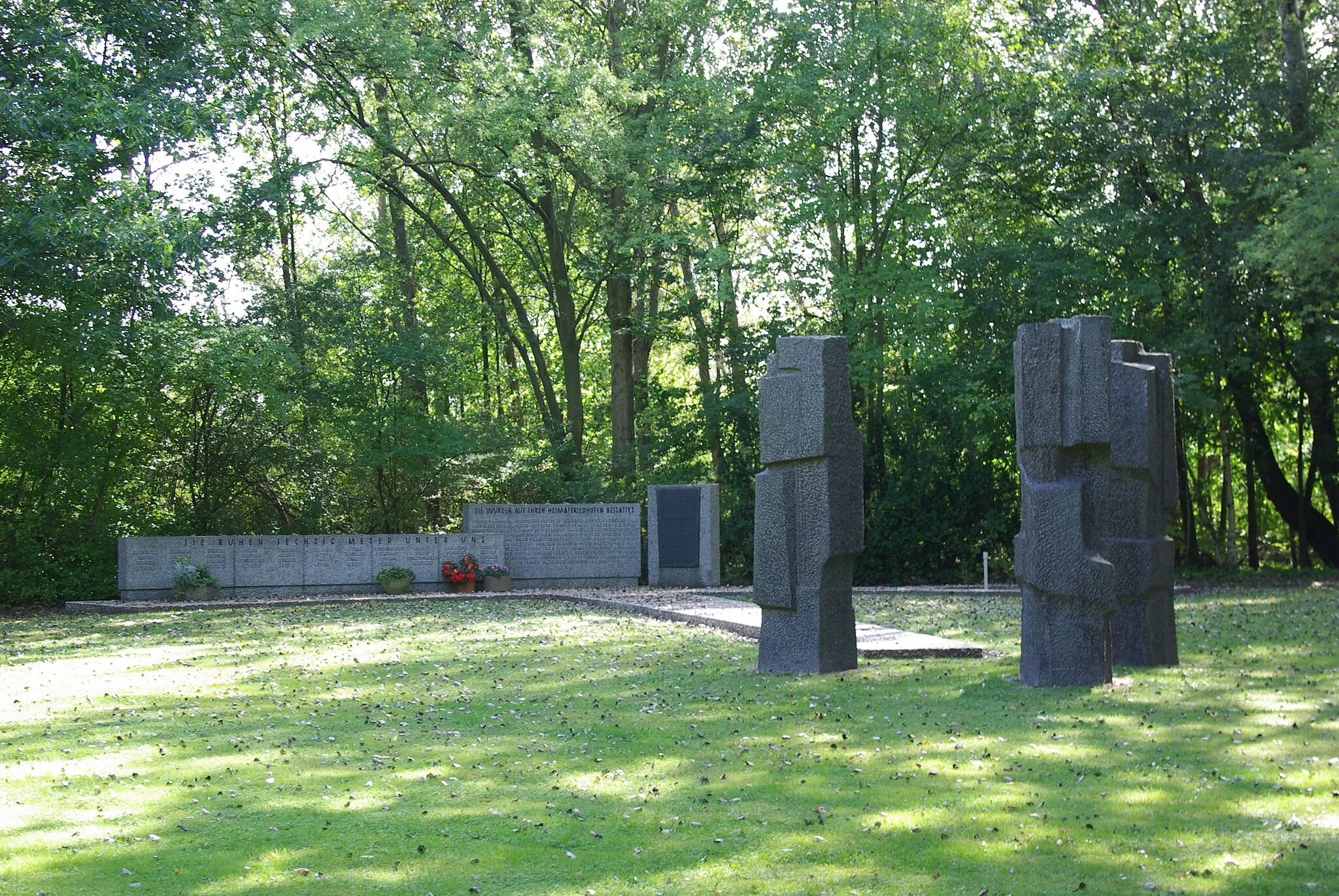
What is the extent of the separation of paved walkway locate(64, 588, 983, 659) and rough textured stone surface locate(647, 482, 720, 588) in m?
1.05

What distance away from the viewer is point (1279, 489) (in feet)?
86.6

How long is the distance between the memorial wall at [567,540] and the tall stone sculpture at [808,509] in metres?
13.3

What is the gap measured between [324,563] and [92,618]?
15.3ft

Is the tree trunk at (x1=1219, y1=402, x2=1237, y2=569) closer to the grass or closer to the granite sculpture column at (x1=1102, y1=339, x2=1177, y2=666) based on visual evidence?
the grass

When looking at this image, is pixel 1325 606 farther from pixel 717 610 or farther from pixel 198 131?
pixel 198 131

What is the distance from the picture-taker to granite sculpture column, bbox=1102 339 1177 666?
9812 millimetres

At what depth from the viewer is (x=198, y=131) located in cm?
1848

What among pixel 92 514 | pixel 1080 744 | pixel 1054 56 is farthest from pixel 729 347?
pixel 1080 744

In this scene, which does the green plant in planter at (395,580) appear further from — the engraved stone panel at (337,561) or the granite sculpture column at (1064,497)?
the granite sculpture column at (1064,497)

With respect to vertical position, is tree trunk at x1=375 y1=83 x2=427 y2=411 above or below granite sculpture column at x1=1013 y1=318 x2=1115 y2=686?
above

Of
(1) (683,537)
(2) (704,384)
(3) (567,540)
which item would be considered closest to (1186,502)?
(2) (704,384)

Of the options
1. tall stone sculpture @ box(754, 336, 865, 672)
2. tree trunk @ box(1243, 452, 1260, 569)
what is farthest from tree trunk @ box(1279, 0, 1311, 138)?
tall stone sculpture @ box(754, 336, 865, 672)

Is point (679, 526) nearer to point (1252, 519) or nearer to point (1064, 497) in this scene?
point (1252, 519)

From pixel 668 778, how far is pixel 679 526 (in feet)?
54.5
